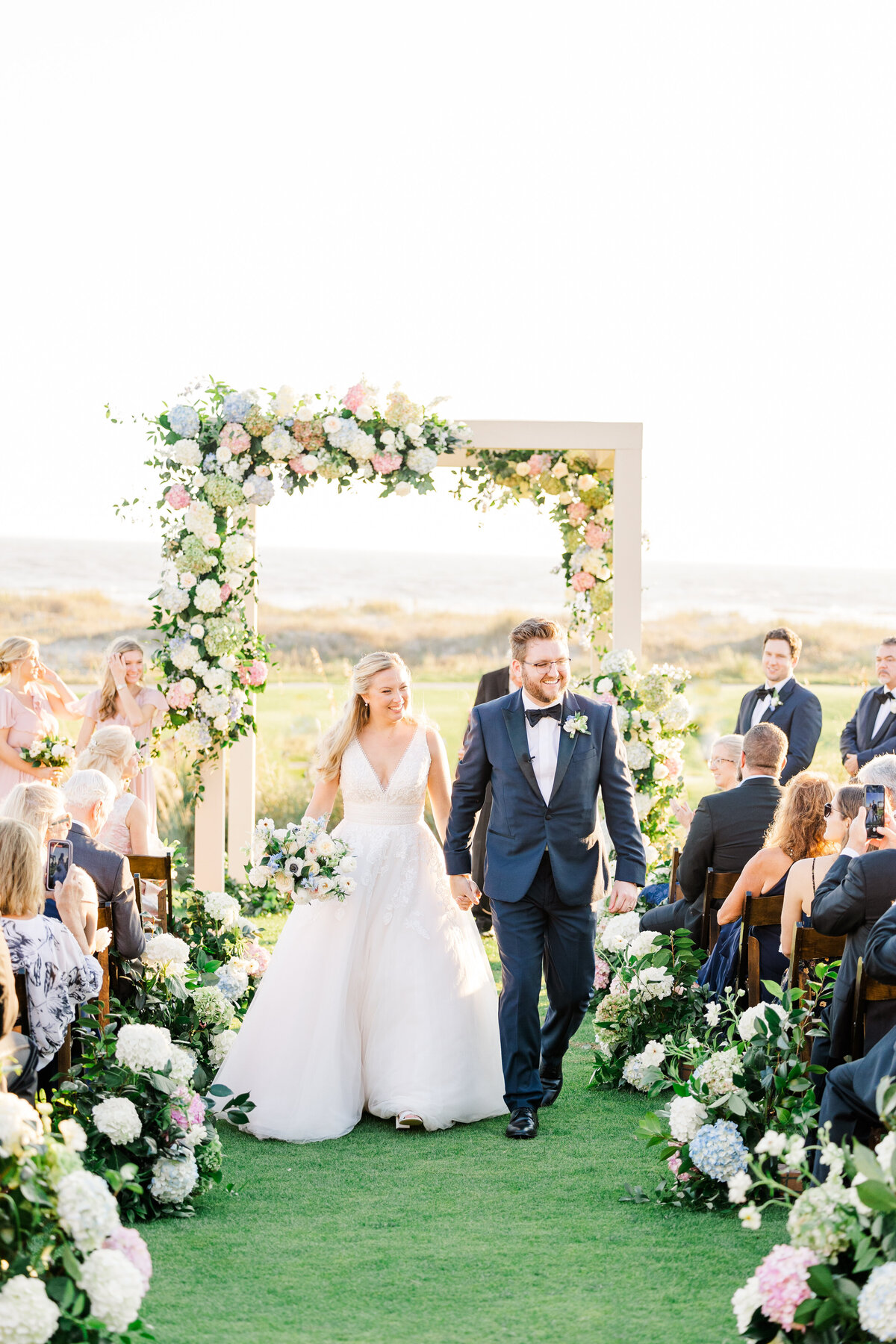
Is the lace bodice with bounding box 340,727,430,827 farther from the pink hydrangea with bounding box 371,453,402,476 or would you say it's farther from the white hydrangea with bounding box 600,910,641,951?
the pink hydrangea with bounding box 371,453,402,476

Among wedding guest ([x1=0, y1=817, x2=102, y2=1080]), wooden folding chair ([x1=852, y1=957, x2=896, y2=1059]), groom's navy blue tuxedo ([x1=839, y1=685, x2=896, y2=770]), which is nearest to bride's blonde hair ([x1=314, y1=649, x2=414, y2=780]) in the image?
wedding guest ([x1=0, y1=817, x2=102, y2=1080])

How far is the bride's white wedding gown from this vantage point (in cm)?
496

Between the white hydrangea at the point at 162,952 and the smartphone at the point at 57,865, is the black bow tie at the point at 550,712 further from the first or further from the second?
the smartphone at the point at 57,865

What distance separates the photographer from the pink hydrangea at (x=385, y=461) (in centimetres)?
801

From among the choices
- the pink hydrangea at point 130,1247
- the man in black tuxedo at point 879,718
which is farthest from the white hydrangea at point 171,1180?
the man in black tuxedo at point 879,718

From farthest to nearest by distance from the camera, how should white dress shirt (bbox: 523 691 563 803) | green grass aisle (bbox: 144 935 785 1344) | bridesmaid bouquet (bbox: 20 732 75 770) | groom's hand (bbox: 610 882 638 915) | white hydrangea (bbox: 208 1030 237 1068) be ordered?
bridesmaid bouquet (bbox: 20 732 75 770), white hydrangea (bbox: 208 1030 237 1068), white dress shirt (bbox: 523 691 563 803), groom's hand (bbox: 610 882 638 915), green grass aisle (bbox: 144 935 785 1344)

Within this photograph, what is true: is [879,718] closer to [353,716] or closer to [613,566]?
[613,566]

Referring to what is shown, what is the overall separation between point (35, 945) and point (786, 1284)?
84.3 inches

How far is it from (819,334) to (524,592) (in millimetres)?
9071

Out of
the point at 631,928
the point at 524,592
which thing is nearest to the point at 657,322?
the point at 524,592

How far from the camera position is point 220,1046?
205 inches

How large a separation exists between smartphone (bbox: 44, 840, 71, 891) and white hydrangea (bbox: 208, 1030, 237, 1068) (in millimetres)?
1378

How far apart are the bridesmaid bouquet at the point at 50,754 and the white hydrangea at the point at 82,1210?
4.97 meters

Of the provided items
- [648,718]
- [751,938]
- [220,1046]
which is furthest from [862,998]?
[648,718]
